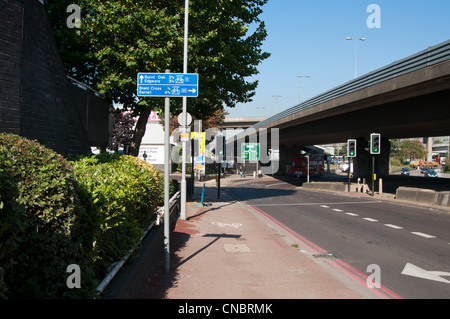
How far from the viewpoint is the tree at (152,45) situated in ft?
51.0

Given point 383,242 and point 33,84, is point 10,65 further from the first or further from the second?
point 383,242

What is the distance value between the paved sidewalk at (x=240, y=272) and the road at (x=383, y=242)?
0.59 meters

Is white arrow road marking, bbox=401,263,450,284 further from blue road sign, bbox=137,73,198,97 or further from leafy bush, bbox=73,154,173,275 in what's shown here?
blue road sign, bbox=137,73,198,97

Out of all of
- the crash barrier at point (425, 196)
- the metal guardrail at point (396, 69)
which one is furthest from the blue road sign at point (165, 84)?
the crash barrier at point (425, 196)

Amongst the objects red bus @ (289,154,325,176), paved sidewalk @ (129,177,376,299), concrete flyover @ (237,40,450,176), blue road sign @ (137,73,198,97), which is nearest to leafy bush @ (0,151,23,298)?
paved sidewalk @ (129,177,376,299)

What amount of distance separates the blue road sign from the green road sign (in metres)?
52.0

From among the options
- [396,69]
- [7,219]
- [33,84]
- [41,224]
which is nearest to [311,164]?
[396,69]

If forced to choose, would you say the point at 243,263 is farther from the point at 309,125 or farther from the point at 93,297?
the point at 309,125

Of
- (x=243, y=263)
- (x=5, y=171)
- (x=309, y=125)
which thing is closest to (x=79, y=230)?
(x=5, y=171)

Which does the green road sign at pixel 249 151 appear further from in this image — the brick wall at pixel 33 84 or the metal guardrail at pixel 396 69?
the brick wall at pixel 33 84

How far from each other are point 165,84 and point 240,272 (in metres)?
3.99

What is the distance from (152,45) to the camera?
53.0 feet

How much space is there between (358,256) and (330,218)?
22.9ft

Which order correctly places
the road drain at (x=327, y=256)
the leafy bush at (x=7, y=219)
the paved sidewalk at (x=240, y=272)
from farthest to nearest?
the road drain at (x=327, y=256) < the paved sidewalk at (x=240, y=272) < the leafy bush at (x=7, y=219)
